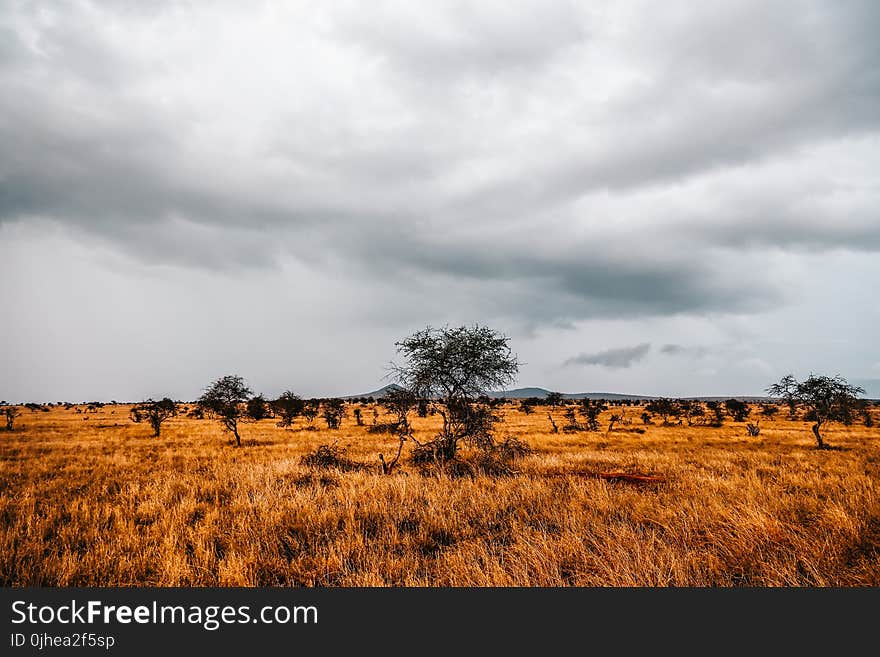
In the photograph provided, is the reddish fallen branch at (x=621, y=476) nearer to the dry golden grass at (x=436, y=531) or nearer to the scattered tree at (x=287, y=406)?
the dry golden grass at (x=436, y=531)

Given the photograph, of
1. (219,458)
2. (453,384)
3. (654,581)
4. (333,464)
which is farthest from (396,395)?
(654,581)

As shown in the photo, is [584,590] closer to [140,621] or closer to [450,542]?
[450,542]

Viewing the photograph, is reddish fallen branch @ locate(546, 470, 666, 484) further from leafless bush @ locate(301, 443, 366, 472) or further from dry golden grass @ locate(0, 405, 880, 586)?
leafless bush @ locate(301, 443, 366, 472)

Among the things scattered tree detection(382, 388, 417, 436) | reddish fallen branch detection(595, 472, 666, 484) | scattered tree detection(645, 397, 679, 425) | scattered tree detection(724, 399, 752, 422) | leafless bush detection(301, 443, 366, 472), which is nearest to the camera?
reddish fallen branch detection(595, 472, 666, 484)

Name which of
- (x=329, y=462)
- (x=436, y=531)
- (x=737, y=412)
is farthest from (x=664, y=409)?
(x=436, y=531)

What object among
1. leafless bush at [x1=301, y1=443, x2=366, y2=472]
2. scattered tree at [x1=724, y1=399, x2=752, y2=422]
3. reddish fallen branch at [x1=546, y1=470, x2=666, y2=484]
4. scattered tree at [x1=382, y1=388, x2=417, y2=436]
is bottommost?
scattered tree at [x1=724, y1=399, x2=752, y2=422]

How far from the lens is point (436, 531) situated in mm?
7098

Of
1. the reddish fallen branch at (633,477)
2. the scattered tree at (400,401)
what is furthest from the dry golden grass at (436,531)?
the scattered tree at (400,401)

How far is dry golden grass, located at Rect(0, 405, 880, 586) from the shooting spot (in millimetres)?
5273

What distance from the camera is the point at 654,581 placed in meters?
4.94

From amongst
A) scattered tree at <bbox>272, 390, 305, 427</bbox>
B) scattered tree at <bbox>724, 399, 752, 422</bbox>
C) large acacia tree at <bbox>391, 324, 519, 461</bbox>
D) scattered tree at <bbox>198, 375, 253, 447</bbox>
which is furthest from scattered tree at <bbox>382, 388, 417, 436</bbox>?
scattered tree at <bbox>724, 399, 752, 422</bbox>

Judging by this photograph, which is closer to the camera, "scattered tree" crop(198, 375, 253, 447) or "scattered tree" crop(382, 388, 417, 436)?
"scattered tree" crop(382, 388, 417, 436)

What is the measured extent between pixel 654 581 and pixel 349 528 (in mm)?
4775

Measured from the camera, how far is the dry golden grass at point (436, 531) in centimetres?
527
